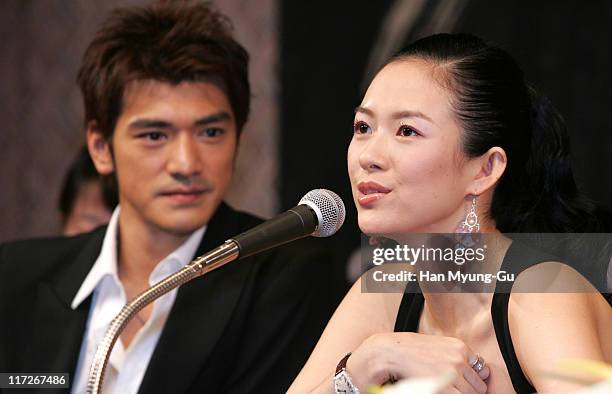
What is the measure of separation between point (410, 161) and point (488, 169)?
16 cm

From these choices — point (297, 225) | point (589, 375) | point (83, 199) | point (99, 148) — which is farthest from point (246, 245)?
point (83, 199)

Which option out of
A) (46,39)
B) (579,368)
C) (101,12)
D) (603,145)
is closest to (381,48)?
(603,145)

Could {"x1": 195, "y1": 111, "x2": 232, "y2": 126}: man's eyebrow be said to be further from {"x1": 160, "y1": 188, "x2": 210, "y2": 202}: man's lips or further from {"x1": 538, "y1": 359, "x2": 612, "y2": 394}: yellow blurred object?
{"x1": 538, "y1": 359, "x2": 612, "y2": 394}: yellow blurred object

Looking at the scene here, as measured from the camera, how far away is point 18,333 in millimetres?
2443

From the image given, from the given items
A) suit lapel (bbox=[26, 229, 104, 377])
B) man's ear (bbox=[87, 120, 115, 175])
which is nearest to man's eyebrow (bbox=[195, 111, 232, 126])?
man's ear (bbox=[87, 120, 115, 175])

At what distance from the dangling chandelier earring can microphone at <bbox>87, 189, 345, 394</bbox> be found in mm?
220

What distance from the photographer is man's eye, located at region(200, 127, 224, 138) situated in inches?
95.8

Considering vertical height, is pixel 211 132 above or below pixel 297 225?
above

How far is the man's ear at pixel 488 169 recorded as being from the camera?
5.58ft

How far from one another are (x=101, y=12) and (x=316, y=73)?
3.55 feet

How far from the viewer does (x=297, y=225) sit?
1614mm

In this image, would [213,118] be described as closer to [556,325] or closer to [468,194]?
[468,194]

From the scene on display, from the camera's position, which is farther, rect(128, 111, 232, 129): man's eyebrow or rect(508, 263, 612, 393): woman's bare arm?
rect(128, 111, 232, 129): man's eyebrow

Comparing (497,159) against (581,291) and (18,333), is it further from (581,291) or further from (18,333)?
(18,333)
